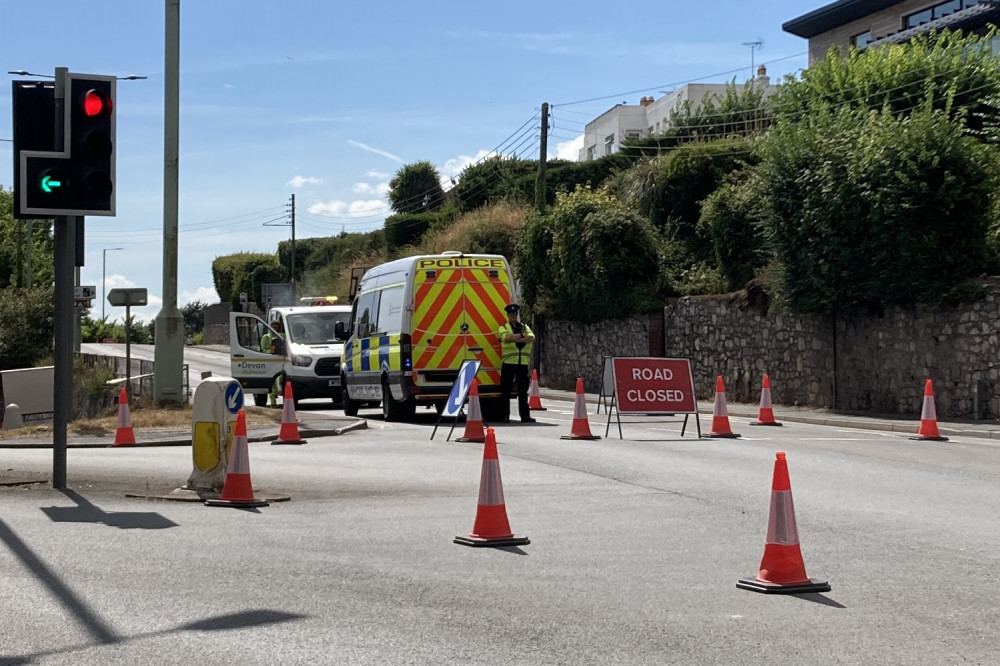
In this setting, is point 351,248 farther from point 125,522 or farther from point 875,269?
point 125,522

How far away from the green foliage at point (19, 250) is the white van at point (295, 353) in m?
28.9

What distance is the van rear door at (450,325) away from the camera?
20141 millimetres

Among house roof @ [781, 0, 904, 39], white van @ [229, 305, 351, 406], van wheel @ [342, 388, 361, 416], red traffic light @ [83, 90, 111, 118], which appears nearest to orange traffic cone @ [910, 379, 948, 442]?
van wheel @ [342, 388, 361, 416]

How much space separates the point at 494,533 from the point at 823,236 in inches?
688

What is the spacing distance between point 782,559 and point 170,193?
14143 mm

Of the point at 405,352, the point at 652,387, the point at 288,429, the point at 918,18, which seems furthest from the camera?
the point at 918,18

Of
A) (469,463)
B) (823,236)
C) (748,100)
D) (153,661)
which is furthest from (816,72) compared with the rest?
(153,661)

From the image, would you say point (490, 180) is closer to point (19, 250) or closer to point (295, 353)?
point (19, 250)

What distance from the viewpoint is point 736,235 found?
31062 millimetres

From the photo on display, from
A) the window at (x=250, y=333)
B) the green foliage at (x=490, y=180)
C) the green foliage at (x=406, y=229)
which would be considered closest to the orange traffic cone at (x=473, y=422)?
the window at (x=250, y=333)

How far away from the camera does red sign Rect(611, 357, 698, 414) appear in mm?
17469

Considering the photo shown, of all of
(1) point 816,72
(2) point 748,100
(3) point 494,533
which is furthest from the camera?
(2) point 748,100

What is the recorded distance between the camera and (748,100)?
155ft

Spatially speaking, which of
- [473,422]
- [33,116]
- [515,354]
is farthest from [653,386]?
[33,116]
